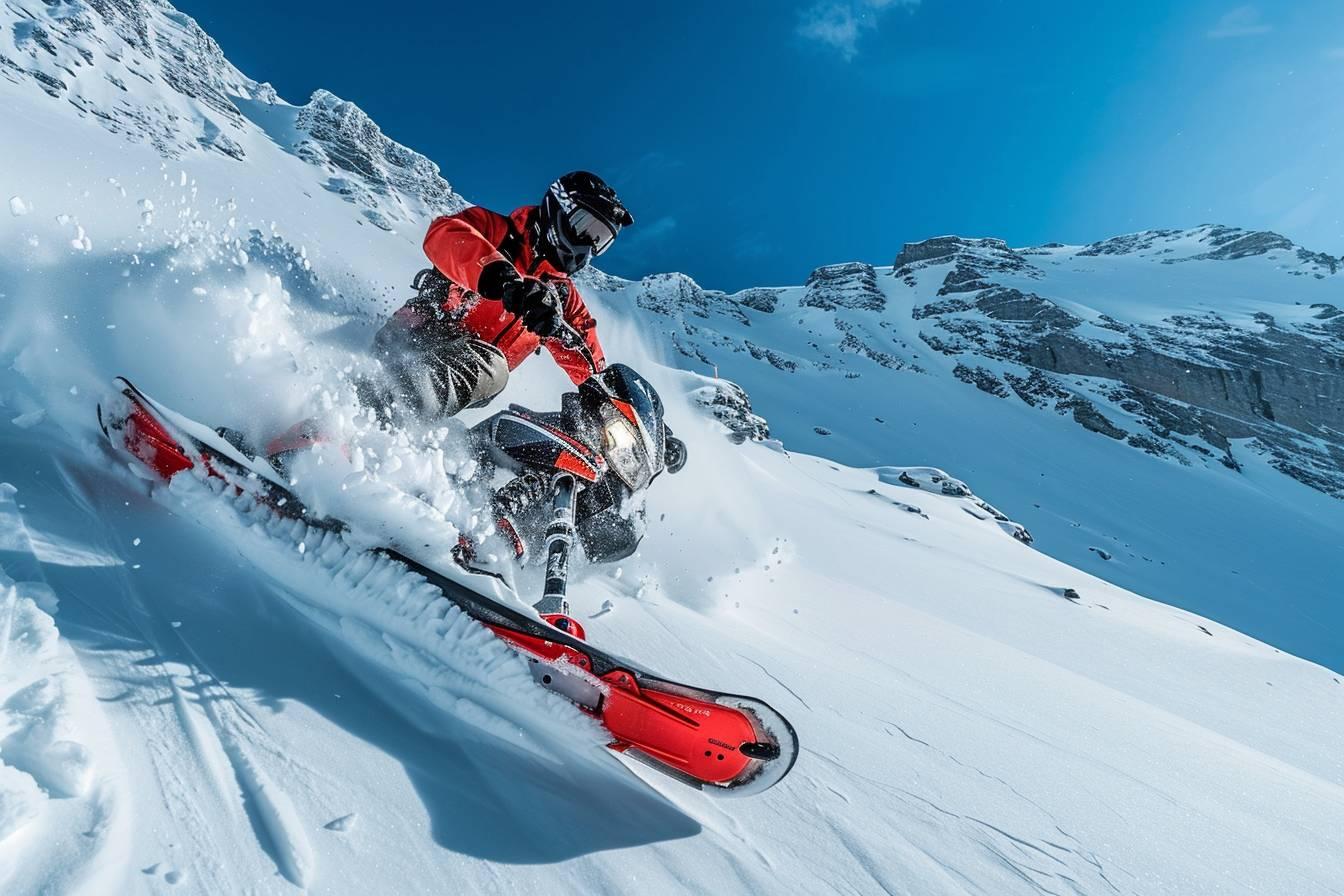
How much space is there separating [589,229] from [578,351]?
0.87 metres

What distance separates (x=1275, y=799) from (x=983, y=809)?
2.76m

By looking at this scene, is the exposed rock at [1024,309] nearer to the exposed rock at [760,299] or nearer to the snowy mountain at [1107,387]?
the snowy mountain at [1107,387]

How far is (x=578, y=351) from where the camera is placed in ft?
14.5

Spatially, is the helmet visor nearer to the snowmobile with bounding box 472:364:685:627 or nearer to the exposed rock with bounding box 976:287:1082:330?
the snowmobile with bounding box 472:364:685:627

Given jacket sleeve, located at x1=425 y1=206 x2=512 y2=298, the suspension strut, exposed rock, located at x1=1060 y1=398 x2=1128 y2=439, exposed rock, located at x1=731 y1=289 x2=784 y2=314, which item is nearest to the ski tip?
the suspension strut

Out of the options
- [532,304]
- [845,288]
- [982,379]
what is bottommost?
[532,304]

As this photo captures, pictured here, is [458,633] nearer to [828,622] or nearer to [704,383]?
[828,622]

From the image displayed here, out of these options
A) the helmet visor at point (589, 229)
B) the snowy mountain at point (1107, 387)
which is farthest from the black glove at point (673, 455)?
the snowy mountain at point (1107, 387)

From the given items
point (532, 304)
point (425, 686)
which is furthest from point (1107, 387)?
point (425, 686)

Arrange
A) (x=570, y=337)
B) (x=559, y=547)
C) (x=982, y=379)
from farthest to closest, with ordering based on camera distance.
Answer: (x=982, y=379) → (x=570, y=337) → (x=559, y=547)

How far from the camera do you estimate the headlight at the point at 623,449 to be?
151 inches

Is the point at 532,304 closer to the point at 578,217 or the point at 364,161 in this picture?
the point at 578,217

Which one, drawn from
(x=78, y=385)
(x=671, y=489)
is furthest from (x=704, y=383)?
(x=78, y=385)

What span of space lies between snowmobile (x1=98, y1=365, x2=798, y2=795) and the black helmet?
1044mm
